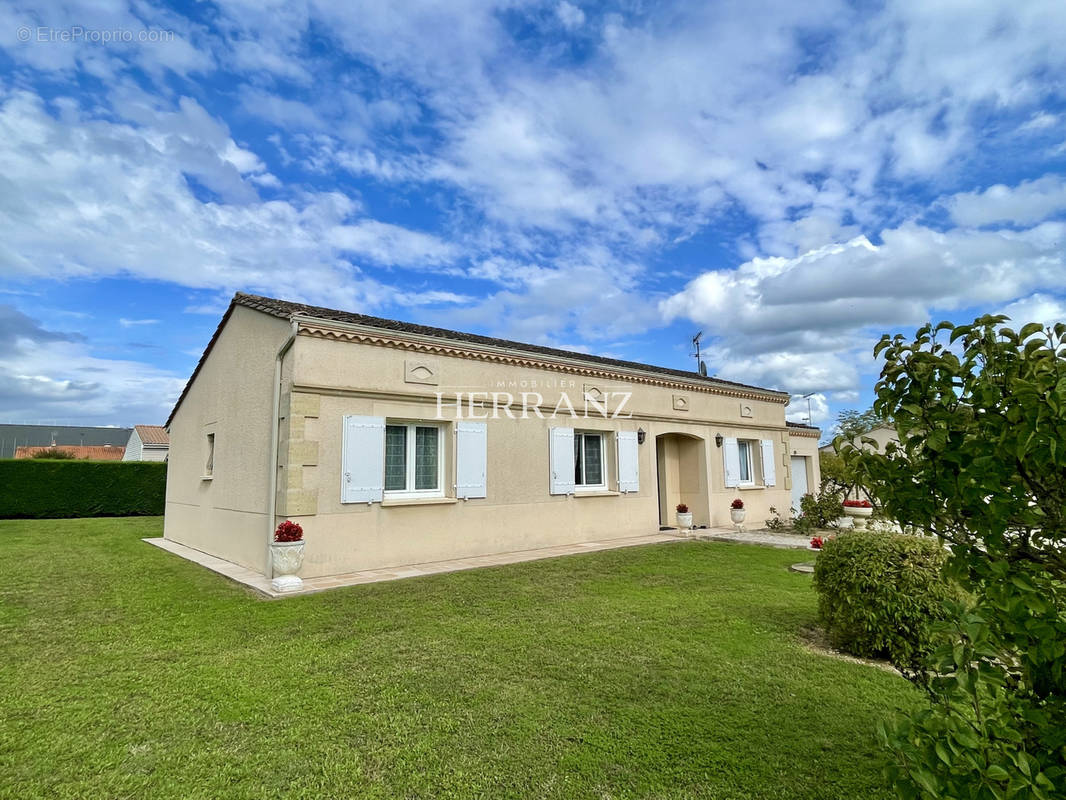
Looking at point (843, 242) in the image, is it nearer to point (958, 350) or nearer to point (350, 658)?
point (958, 350)

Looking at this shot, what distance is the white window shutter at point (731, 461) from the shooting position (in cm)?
1438

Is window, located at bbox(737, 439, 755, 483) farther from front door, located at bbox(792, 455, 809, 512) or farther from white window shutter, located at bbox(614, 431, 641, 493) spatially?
white window shutter, located at bbox(614, 431, 641, 493)

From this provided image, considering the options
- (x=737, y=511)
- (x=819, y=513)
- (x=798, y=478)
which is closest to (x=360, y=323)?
(x=737, y=511)

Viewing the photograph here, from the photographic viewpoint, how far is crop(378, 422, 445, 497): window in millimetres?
9070

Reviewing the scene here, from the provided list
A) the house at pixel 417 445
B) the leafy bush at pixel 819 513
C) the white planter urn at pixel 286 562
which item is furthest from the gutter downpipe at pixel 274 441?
the leafy bush at pixel 819 513

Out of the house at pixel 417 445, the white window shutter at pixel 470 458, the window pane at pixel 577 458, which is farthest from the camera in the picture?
the window pane at pixel 577 458

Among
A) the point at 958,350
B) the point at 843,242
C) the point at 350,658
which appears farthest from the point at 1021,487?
the point at 843,242

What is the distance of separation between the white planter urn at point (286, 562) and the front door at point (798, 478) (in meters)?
17.2

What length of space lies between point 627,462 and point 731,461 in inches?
161

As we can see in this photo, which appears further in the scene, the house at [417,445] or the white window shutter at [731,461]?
the white window shutter at [731,461]

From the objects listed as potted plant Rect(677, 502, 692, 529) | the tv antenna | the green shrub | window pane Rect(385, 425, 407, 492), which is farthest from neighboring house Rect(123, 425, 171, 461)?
the green shrub

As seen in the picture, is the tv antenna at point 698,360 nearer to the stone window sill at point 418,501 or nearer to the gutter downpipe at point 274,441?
the stone window sill at point 418,501

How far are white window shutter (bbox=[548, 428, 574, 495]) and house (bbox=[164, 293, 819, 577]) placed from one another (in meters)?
0.03

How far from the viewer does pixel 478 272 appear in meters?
13.8
